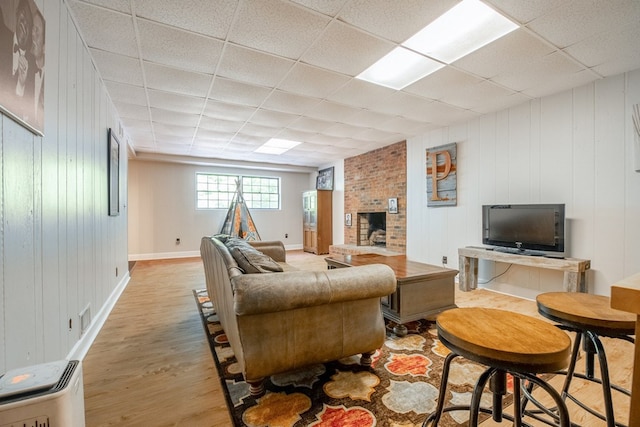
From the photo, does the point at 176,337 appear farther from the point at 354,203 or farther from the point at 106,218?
the point at 354,203

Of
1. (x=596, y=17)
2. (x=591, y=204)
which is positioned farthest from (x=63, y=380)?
(x=591, y=204)

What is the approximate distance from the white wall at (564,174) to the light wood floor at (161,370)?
822 mm

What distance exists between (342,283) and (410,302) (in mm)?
1101

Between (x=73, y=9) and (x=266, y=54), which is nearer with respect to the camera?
(x=73, y=9)

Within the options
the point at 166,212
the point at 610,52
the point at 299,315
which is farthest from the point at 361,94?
the point at 166,212

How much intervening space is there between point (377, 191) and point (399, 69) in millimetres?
3337

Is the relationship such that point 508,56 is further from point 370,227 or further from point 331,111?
point 370,227

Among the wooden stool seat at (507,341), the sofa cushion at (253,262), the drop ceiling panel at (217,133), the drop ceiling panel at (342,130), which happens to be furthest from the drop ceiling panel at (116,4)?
the drop ceiling panel at (342,130)

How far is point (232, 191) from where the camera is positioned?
7387 millimetres

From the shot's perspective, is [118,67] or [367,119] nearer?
[118,67]

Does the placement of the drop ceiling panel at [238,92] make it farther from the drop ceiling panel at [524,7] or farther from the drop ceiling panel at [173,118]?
the drop ceiling panel at [524,7]

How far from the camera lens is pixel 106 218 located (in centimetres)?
298

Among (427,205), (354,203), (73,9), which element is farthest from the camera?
(354,203)

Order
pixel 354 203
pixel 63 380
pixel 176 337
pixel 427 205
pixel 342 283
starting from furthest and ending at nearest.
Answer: pixel 354 203 → pixel 427 205 → pixel 176 337 → pixel 342 283 → pixel 63 380
